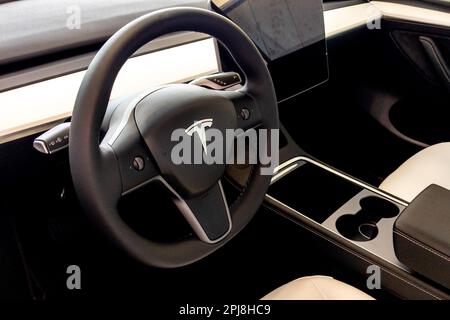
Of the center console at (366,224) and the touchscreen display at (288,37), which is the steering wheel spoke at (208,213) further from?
the touchscreen display at (288,37)

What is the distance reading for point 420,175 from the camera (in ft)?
4.15

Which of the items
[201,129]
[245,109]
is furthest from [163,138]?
[245,109]

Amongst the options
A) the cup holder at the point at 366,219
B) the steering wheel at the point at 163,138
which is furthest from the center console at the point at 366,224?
the steering wheel at the point at 163,138

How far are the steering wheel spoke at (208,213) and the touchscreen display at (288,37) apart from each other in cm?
43

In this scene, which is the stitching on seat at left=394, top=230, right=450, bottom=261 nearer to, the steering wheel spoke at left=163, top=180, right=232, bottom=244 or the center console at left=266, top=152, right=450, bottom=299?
the center console at left=266, top=152, right=450, bottom=299

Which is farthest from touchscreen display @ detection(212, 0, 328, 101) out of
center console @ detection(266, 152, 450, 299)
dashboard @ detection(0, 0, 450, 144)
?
center console @ detection(266, 152, 450, 299)

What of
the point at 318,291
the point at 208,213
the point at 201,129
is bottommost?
the point at 318,291

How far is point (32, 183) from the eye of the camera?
3.53 feet

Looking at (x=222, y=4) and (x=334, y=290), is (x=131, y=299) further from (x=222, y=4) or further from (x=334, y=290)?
(x=222, y=4)

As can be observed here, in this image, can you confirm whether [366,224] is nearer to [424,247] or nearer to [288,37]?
[424,247]

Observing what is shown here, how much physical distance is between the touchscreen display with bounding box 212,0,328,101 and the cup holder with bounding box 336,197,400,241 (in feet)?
1.15

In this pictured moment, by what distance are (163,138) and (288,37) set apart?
0.61 metres

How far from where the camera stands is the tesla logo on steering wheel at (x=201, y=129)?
78 cm

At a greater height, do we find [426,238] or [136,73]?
[136,73]
